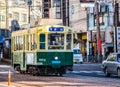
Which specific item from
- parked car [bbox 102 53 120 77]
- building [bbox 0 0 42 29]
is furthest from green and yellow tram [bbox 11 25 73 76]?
building [bbox 0 0 42 29]

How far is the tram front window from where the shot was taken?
31953 mm

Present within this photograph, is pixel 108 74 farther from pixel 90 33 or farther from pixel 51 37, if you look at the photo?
pixel 90 33

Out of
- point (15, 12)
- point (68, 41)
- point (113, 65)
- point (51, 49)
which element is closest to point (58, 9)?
point (15, 12)

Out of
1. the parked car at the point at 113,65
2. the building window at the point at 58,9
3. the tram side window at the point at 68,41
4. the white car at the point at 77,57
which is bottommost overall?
the white car at the point at 77,57

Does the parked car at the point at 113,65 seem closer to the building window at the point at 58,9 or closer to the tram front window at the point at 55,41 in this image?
the tram front window at the point at 55,41

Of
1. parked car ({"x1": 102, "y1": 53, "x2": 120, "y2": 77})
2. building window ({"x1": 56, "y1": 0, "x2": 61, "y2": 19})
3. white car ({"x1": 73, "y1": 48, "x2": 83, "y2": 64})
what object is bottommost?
white car ({"x1": 73, "y1": 48, "x2": 83, "y2": 64})

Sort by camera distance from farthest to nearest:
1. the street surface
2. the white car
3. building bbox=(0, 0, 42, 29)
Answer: building bbox=(0, 0, 42, 29) < the white car < the street surface

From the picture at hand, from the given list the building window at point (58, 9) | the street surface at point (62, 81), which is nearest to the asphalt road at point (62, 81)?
the street surface at point (62, 81)

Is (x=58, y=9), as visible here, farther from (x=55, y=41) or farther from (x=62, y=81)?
(x=62, y=81)

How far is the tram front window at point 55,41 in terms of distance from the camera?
105 ft

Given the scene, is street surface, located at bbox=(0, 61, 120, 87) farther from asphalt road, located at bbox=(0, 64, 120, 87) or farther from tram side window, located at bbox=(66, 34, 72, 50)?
tram side window, located at bbox=(66, 34, 72, 50)

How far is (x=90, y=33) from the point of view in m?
73.1

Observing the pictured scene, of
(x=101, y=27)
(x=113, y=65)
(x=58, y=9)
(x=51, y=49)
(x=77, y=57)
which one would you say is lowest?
(x=77, y=57)

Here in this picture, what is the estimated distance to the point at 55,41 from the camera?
Answer: 3200 cm
